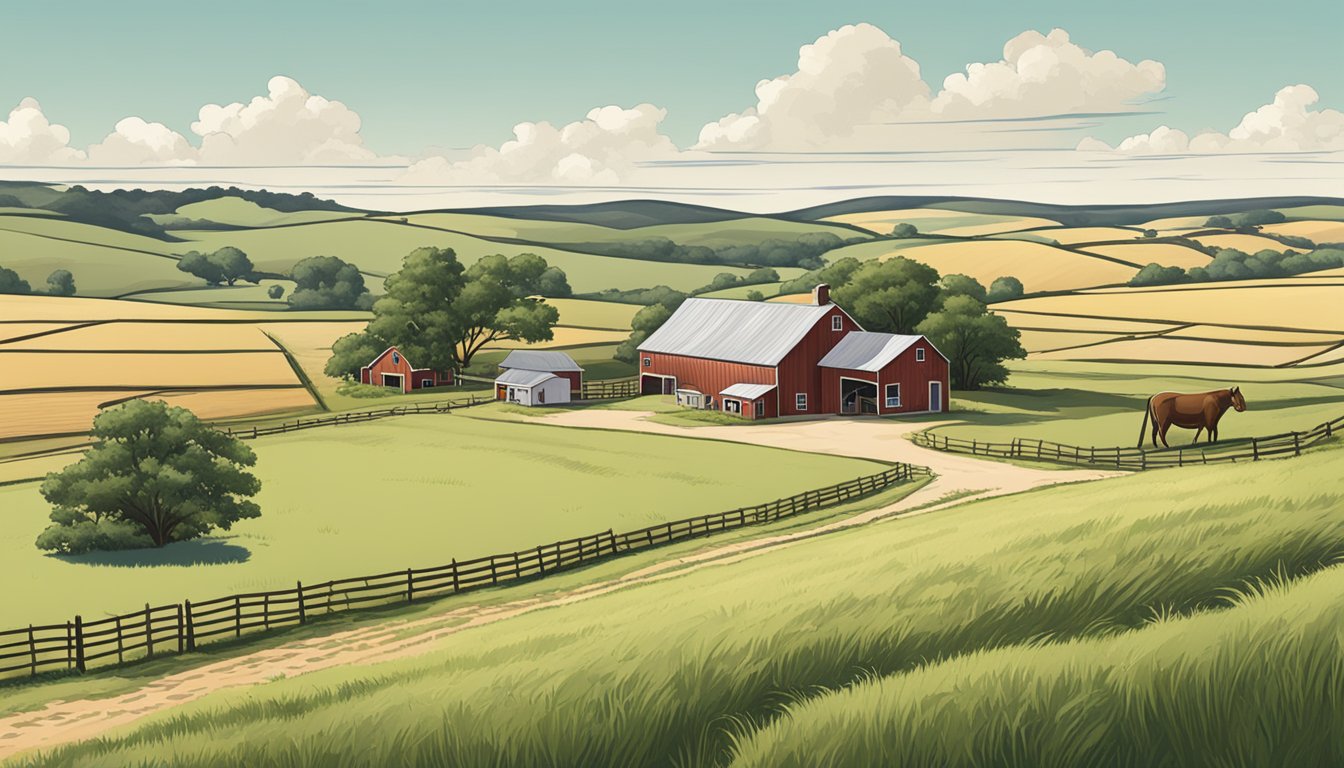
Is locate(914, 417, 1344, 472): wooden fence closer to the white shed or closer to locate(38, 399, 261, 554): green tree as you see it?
the white shed

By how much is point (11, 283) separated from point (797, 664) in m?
169

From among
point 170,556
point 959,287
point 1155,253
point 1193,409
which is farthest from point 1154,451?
point 1155,253

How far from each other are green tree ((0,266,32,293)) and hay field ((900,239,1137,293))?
378 ft

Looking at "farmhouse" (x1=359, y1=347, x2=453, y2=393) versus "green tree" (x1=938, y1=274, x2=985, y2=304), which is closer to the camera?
"green tree" (x1=938, y1=274, x2=985, y2=304)

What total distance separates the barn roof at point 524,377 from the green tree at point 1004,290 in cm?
7508

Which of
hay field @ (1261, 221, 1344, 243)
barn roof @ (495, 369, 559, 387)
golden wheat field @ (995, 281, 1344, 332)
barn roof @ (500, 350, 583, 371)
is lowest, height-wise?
barn roof @ (495, 369, 559, 387)

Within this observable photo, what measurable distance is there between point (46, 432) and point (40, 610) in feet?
147

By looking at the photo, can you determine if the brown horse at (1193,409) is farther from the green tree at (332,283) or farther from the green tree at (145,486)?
the green tree at (332,283)

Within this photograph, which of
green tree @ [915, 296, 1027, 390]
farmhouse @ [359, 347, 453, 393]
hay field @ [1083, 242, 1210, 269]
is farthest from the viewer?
hay field @ [1083, 242, 1210, 269]

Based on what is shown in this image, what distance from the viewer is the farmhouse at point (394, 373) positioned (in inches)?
3893

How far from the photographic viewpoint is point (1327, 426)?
51.8 metres

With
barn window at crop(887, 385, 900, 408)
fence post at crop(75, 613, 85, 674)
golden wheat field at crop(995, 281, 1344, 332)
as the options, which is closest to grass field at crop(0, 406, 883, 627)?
fence post at crop(75, 613, 85, 674)

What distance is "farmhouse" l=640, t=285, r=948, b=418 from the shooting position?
76.7m

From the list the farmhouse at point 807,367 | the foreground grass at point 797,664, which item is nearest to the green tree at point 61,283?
the farmhouse at point 807,367
